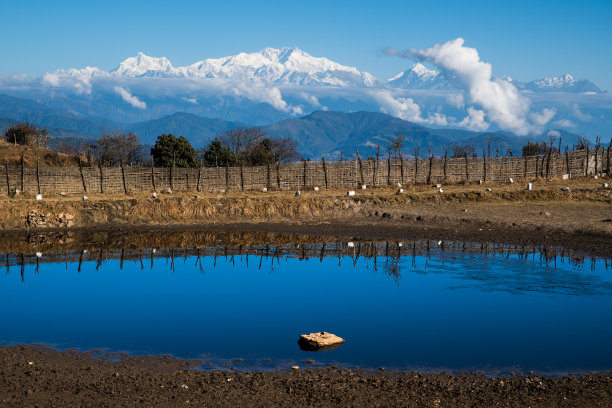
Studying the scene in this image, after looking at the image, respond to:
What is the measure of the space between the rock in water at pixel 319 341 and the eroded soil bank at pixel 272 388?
1269 millimetres

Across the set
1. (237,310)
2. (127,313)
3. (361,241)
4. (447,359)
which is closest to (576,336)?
(447,359)

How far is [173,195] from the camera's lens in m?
38.3

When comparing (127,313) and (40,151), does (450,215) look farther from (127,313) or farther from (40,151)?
(40,151)

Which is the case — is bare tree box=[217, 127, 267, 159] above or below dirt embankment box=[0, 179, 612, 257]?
above

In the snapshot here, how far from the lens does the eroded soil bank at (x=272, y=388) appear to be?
10500 mm

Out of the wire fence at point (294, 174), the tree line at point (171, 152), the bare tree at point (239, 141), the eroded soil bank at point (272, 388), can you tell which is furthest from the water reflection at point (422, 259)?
the bare tree at point (239, 141)

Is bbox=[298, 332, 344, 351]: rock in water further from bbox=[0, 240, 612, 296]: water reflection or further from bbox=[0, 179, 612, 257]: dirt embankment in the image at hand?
bbox=[0, 179, 612, 257]: dirt embankment

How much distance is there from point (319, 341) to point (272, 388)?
7.99ft

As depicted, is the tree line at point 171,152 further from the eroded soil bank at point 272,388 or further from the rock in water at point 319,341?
the eroded soil bank at point 272,388

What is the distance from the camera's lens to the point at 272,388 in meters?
11.1

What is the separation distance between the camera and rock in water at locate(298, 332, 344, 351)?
13.4m

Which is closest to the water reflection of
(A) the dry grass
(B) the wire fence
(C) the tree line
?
(B) the wire fence

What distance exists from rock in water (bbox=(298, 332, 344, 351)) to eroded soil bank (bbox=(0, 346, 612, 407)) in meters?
1.27

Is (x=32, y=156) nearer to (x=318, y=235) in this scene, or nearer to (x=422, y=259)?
(x=318, y=235)
